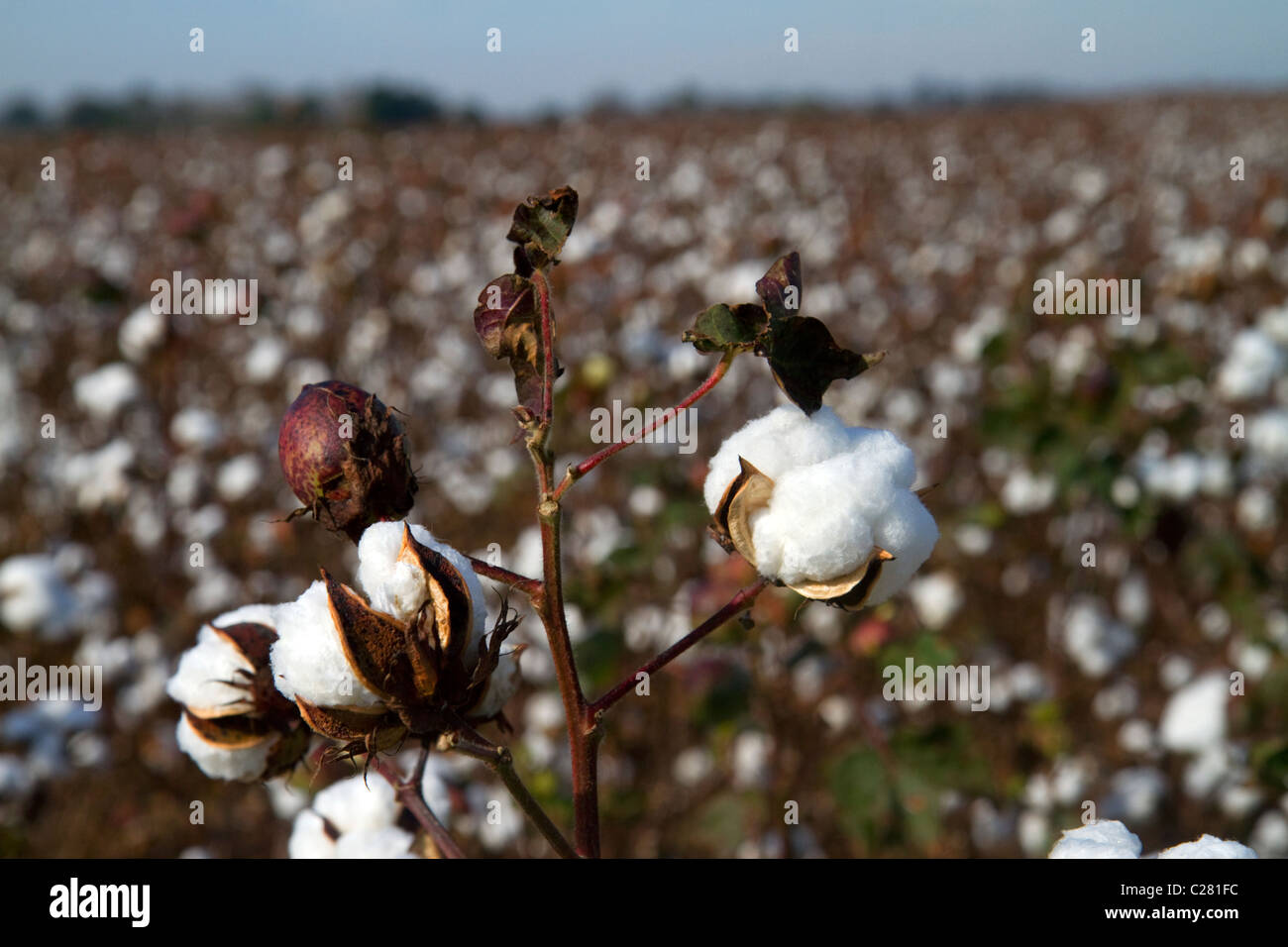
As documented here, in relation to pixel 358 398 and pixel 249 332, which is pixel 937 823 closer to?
pixel 358 398

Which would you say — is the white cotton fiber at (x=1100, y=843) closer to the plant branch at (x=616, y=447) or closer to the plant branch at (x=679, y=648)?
the plant branch at (x=679, y=648)

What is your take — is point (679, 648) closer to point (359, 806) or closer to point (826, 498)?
point (826, 498)

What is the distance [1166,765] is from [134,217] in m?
11.6

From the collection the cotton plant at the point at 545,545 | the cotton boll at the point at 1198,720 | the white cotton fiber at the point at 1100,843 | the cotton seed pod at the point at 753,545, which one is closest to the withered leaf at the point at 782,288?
the cotton plant at the point at 545,545

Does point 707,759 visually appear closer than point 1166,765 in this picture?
No

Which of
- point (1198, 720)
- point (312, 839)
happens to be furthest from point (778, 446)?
point (1198, 720)

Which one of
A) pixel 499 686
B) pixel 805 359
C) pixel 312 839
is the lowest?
pixel 312 839

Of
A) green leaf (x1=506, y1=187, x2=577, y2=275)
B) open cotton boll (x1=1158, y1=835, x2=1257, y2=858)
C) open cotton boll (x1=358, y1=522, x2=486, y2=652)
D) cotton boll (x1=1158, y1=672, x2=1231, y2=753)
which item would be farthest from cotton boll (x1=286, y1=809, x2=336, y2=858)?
cotton boll (x1=1158, y1=672, x2=1231, y2=753)

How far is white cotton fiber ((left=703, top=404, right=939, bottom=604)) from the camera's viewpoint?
0.74 meters

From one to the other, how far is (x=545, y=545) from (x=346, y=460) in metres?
0.24

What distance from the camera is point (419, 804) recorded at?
92 cm
